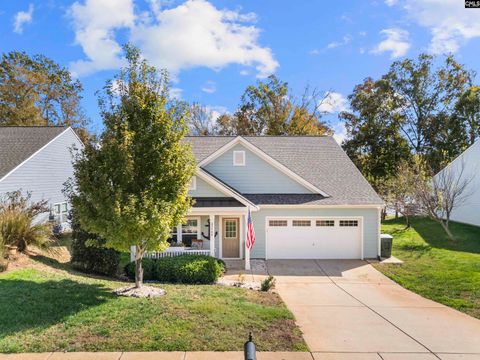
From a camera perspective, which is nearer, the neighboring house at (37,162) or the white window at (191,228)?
the white window at (191,228)

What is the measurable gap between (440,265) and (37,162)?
70.6 ft

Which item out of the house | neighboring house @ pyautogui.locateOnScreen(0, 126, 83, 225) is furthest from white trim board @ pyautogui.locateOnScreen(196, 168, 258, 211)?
neighboring house @ pyautogui.locateOnScreen(0, 126, 83, 225)

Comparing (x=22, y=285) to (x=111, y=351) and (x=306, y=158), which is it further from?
(x=306, y=158)

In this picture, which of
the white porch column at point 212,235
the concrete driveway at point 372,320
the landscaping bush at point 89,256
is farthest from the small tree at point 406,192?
the landscaping bush at point 89,256

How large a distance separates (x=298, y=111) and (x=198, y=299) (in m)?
32.4

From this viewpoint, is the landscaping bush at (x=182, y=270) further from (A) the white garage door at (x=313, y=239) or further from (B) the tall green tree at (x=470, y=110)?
(B) the tall green tree at (x=470, y=110)

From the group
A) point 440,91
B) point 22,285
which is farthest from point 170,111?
point 440,91

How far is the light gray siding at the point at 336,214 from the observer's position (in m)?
17.9

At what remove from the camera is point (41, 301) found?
8.48 metres

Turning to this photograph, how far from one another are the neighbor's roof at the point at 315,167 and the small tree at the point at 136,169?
8493mm

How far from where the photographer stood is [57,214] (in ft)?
78.0

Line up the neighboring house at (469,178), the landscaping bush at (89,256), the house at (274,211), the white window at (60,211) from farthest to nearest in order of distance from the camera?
the neighboring house at (469,178) < the white window at (60,211) < the house at (274,211) < the landscaping bush at (89,256)

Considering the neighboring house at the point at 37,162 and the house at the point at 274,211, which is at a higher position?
the neighboring house at the point at 37,162

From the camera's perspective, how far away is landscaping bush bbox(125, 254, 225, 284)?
42.2ft
